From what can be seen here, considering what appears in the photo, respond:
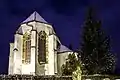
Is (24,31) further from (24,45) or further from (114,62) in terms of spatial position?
(114,62)

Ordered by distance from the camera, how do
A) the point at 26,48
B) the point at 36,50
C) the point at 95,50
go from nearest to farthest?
the point at 95,50, the point at 36,50, the point at 26,48

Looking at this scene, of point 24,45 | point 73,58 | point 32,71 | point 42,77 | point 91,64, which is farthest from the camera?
point 24,45

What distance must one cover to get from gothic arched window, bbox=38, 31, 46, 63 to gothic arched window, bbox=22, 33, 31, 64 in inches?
56.8

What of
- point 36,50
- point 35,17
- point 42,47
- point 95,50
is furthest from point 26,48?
point 95,50

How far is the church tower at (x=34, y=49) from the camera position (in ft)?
122

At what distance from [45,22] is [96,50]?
1544cm

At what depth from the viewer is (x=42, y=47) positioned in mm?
38875

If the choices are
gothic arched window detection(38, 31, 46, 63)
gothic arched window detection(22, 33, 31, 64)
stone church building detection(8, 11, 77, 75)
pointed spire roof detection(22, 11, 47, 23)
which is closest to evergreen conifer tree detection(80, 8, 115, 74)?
stone church building detection(8, 11, 77, 75)

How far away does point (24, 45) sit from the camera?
128 feet

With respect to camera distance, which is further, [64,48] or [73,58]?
[64,48]

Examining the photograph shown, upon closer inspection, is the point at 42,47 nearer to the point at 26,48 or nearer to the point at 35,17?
the point at 26,48

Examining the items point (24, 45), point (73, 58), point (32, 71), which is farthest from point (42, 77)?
point (24, 45)

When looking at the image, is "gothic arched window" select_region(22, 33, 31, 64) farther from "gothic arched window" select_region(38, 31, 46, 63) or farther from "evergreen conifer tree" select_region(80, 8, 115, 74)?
"evergreen conifer tree" select_region(80, 8, 115, 74)

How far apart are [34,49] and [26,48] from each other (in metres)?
2.09
